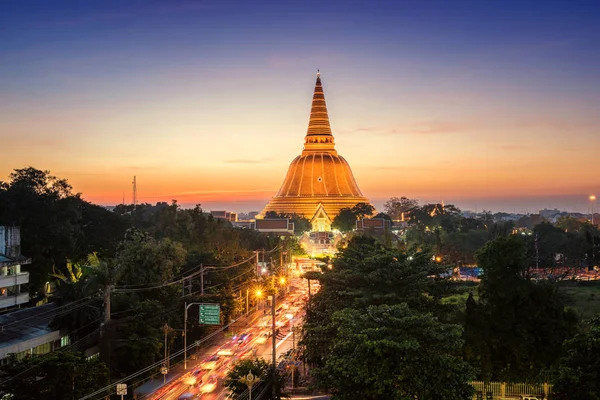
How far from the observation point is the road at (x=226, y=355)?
92.8 feet

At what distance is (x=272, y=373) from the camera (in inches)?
920

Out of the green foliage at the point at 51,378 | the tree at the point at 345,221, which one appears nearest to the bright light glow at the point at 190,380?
the green foliage at the point at 51,378

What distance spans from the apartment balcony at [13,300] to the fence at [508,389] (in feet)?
80.1

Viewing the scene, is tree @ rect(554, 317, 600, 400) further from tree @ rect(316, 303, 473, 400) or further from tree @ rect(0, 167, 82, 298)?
tree @ rect(0, 167, 82, 298)

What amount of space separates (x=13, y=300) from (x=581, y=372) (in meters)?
29.4

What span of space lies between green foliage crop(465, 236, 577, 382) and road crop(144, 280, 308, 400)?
7.86 metres

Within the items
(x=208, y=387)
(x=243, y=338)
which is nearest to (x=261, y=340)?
(x=243, y=338)

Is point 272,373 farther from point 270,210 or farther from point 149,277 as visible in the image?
point 270,210

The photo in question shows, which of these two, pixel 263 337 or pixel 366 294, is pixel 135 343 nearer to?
pixel 366 294

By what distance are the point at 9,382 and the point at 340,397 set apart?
1097 cm

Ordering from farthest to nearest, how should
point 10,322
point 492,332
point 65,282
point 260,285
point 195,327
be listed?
1. point 260,285
2. point 195,327
3. point 65,282
4. point 10,322
5. point 492,332

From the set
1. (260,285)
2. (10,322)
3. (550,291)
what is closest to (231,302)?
(260,285)

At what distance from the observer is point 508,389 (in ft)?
83.3

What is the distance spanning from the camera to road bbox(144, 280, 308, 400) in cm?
2828
